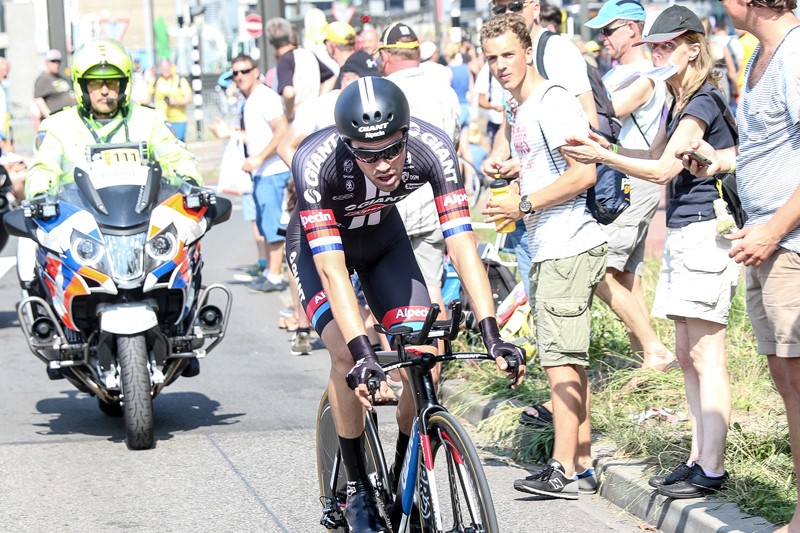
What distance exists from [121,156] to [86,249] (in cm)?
69

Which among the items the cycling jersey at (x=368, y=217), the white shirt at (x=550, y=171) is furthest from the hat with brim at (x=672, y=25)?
the cycling jersey at (x=368, y=217)

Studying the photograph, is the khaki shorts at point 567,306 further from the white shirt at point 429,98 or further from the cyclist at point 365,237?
the white shirt at point 429,98

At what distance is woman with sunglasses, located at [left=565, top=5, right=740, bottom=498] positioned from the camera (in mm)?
5582

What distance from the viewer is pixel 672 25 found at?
569 centimetres

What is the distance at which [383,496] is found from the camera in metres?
4.85

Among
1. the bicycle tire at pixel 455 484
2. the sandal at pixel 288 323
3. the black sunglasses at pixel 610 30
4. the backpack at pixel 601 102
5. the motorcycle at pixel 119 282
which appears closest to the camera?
the bicycle tire at pixel 455 484

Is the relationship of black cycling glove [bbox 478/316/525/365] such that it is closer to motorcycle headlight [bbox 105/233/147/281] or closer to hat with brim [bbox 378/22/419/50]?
motorcycle headlight [bbox 105/233/147/281]

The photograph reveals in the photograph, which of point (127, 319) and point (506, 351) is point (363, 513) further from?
point (127, 319)

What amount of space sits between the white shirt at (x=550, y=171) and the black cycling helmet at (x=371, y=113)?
161 cm

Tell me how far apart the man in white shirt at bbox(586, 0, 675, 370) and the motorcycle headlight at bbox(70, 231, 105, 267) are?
2.86 m

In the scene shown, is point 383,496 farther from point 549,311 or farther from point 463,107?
point 463,107

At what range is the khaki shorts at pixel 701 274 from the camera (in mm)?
5680

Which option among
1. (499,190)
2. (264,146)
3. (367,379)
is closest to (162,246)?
(499,190)

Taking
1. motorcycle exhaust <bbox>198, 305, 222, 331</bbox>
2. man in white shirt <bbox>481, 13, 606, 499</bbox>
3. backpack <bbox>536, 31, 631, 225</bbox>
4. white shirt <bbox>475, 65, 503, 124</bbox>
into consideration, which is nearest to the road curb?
man in white shirt <bbox>481, 13, 606, 499</bbox>
